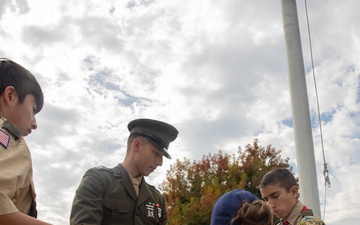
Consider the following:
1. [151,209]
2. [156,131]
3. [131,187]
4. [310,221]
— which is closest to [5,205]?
[131,187]

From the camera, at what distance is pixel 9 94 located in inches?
67.7

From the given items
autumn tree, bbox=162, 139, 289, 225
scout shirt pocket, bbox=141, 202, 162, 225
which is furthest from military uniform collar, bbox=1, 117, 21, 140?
autumn tree, bbox=162, 139, 289, 225

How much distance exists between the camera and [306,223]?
10.8 feet

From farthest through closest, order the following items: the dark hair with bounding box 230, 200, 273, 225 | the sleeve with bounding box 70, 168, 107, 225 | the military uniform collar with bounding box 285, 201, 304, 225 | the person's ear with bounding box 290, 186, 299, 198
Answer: the person's ear with bounding box 290, 186, 299, 198, the military uniform collar with bounding box 285, 201, 304, 225, the sleeve with bounding box 70, 168, 107, 225, the dark hair with bounding box 230, 200, 273, 225

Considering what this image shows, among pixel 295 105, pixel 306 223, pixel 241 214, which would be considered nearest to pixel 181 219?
pixel 295 105

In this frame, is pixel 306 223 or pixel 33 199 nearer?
pixel 33 199

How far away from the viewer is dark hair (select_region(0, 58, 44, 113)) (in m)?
1.76

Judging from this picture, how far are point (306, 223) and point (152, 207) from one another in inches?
48.3

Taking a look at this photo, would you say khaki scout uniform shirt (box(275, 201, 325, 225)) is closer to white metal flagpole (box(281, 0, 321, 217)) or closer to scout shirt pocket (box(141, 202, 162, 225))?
scout shirt pocket (box(141, 202, 162, 225))

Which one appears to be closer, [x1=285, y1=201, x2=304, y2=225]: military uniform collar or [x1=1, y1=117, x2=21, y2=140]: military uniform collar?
[x1=1, y1=117, x2=21, y2=140]: military uniform collar

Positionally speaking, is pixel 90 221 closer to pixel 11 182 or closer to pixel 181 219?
pixel 11 182

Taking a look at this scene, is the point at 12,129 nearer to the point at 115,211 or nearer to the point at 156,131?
the point at 115,211

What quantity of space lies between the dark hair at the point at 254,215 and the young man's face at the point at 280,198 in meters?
1.48

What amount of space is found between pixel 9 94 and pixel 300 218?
2.59 meters
